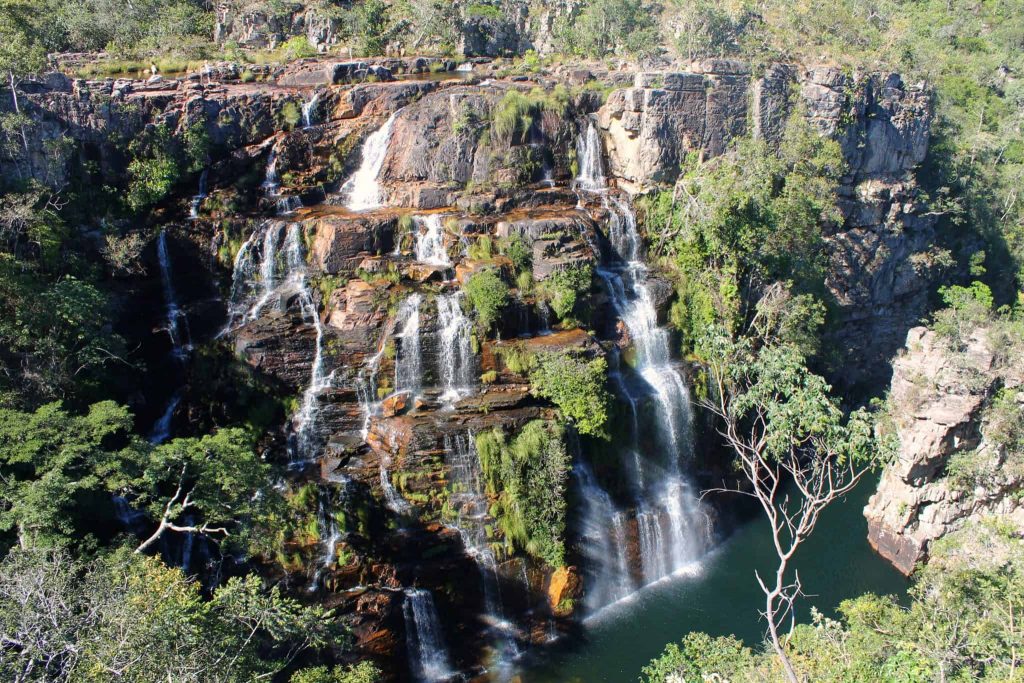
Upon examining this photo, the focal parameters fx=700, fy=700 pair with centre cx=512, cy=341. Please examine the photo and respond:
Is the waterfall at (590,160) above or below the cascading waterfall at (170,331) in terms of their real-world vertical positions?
above

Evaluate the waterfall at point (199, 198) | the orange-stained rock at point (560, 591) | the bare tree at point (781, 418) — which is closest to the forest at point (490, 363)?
the orange-stained rock at point (560, 591)

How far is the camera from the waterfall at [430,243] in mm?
21422

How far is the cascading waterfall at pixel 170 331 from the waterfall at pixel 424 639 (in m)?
7.78

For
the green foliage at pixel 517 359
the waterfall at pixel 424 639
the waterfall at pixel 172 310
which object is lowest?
the waterfall at pixel 424 639

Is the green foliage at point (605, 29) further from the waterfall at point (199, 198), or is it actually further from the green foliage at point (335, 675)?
the green foliage at point (335, 675)

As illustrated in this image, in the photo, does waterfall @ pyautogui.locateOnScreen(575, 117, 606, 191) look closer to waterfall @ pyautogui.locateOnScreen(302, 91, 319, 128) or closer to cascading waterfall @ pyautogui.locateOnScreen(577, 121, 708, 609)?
cascading waterfall @ pyautogui.locateOnScreen(577, 121, 708, 609)

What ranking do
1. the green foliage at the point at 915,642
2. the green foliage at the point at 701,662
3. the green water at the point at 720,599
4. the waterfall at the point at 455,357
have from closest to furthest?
the green foliage at the point at 915,642 < the green foliage at the point at 701,662 < the green water at the point at 720,599 < the waterfall at the point at 455,357

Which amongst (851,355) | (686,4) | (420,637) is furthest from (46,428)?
(686,4)

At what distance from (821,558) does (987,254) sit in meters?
19.3

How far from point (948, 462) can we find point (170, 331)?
22851mm

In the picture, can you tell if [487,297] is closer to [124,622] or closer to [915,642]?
[124,622]

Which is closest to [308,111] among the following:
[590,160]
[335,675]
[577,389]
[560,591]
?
[590,160]

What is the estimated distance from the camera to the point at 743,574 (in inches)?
783

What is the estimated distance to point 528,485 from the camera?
17594 millimetres
